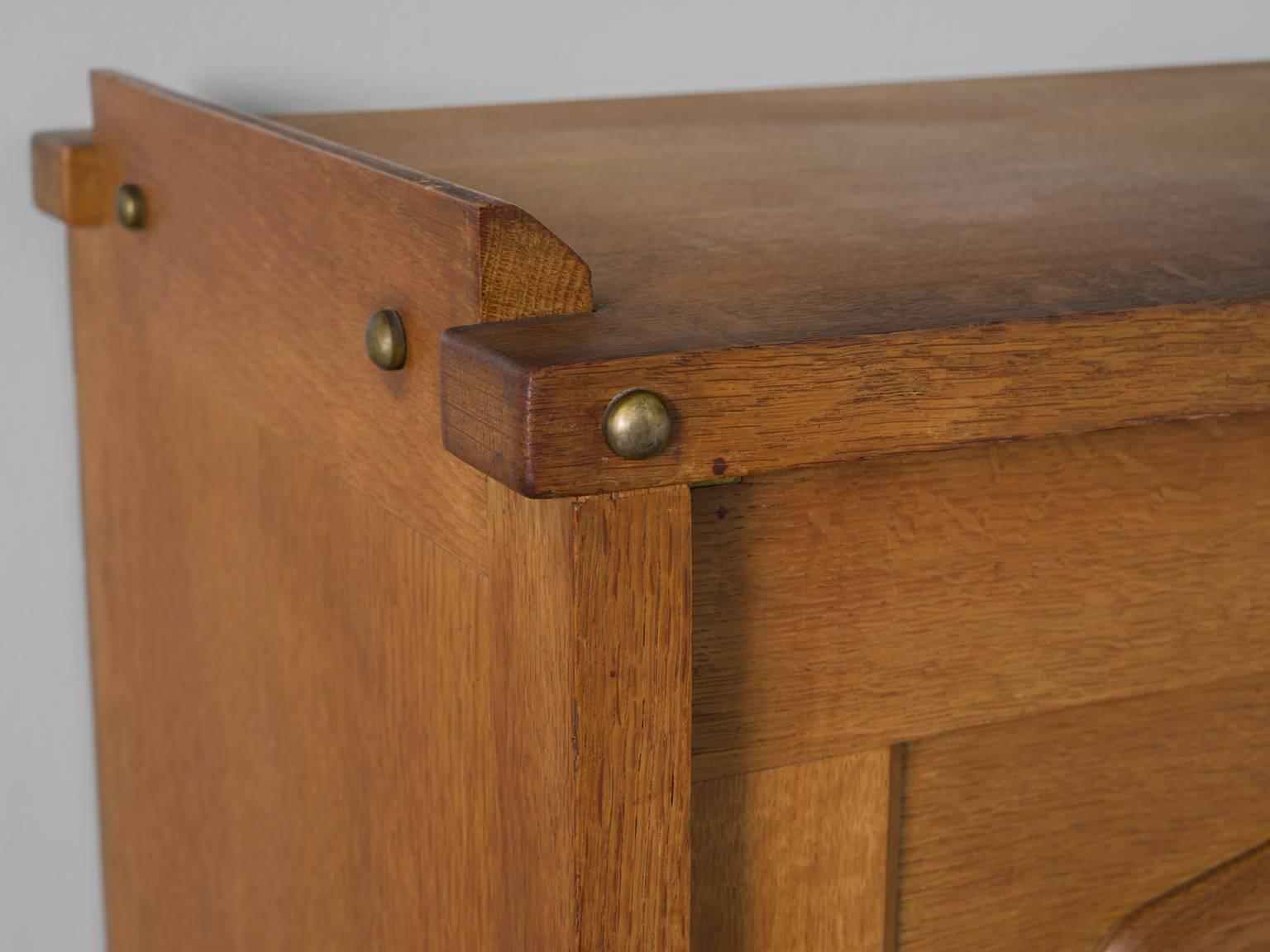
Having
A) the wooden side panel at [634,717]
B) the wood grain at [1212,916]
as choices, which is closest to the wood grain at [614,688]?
the wooden side panel at [634,717]

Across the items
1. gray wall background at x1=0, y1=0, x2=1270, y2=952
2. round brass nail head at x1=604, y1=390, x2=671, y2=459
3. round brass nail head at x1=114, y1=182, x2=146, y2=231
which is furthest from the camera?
gray wall background at x1=0, y1=0, x2=1270, y2=952

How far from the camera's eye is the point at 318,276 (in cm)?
48

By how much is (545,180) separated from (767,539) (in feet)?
0.74

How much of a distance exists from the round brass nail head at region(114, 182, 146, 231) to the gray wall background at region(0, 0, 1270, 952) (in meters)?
0.13

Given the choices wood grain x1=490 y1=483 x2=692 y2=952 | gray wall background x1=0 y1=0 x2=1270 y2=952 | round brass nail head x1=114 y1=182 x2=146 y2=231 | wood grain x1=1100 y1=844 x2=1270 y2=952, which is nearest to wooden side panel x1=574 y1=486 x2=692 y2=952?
wood grain x1=490 y1=483 x2=692 y2=952

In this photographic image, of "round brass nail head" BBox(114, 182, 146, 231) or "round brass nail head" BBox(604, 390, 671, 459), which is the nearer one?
"round brass nail head" BBox(604, 390, 671, 459)

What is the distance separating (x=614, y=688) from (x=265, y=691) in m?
0.24

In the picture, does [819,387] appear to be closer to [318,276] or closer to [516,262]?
[516,262]

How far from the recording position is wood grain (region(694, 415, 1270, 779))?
15.9 inches

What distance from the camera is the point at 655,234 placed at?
484mm

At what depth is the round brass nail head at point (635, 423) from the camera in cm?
34

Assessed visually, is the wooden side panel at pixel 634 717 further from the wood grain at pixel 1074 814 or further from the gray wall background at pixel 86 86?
the gray wall background at pixel 86 86

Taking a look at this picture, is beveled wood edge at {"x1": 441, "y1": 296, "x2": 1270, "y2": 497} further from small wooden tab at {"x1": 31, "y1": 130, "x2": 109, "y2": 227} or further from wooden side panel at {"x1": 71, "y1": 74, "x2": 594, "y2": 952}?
small wooden tab at {"x1": 31, "y1": 130, "x2": 109, "y2": 227}

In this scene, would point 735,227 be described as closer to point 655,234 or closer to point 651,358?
point 655,234
